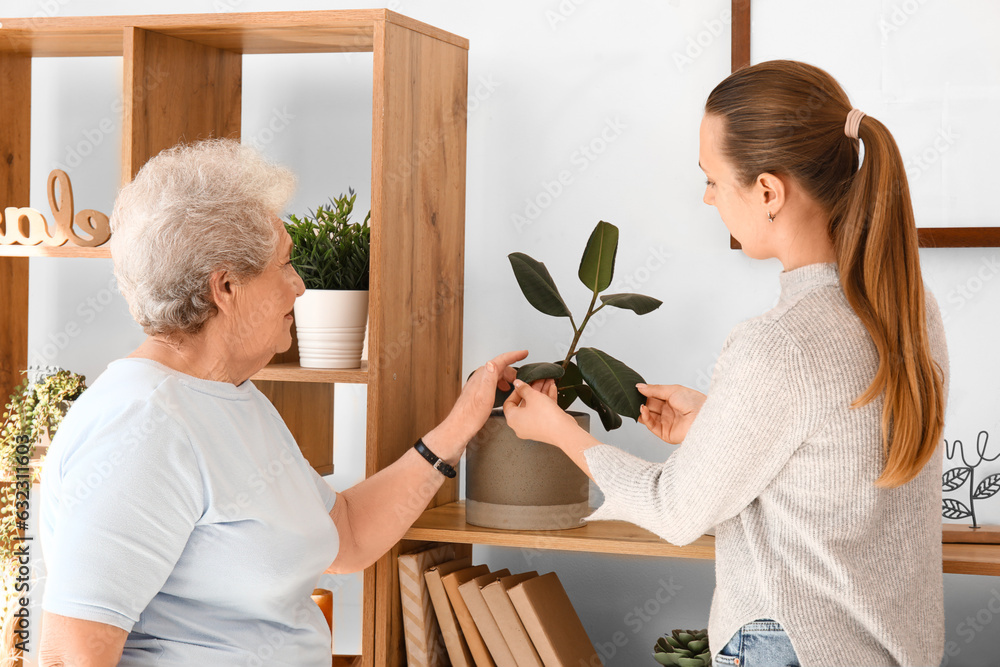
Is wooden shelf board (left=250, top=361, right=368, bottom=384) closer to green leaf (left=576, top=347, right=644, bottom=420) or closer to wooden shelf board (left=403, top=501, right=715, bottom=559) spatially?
wooden shelf board (left=403, top=501, right=715, bottom=559)

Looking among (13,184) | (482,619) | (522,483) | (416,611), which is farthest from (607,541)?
(13,184)

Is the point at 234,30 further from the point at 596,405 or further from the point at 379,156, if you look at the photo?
the point at 596,405

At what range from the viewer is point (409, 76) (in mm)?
1708

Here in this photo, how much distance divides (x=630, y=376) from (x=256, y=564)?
0.66 meters

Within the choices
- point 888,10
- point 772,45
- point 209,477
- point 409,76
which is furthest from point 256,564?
point 888,10

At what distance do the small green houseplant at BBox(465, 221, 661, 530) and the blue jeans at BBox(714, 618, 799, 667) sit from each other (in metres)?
0.53

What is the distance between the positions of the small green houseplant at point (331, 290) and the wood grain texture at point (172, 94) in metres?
0.36

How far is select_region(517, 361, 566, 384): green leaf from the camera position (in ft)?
5.08

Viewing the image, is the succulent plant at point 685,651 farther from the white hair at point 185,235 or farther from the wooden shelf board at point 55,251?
the wooden shelf board at point 55,251

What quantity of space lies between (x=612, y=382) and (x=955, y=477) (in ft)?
2.55

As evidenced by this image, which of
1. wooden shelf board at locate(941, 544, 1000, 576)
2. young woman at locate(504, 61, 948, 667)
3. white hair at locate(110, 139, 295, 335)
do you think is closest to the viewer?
young woman at locate(504, 61, 948, 667)

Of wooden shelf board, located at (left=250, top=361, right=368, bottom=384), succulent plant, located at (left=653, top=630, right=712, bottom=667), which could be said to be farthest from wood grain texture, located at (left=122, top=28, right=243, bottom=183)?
succulent plant, located at (left=653, top=630, right=712, bottom=667)

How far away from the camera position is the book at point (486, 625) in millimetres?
1662

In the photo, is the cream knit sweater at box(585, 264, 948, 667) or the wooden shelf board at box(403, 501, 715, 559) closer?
the cream knit sweater at box(585, 264, 948, 667)
